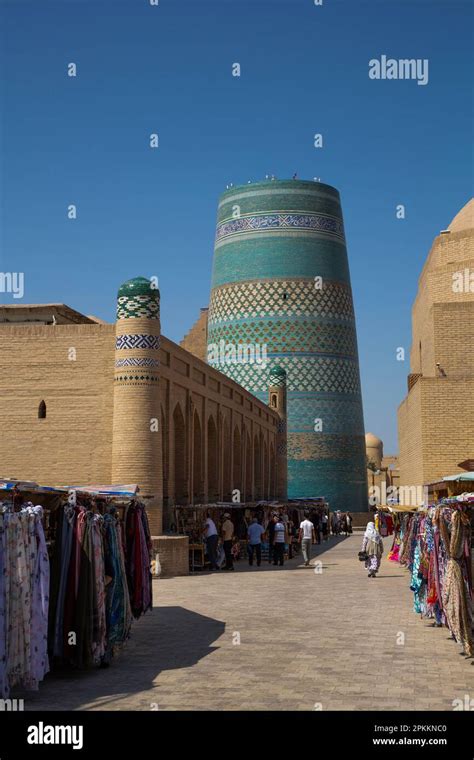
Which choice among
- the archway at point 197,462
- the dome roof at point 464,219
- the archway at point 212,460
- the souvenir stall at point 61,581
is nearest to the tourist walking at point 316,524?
the archway at point 212,460

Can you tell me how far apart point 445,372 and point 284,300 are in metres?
15.7

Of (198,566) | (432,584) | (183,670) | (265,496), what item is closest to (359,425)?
(265,496)

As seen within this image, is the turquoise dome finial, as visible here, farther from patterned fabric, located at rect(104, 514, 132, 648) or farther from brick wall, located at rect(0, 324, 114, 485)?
patterned fabric, located at rect(104, 514, 132, 648)

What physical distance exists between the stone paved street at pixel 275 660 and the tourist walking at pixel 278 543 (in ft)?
16.3

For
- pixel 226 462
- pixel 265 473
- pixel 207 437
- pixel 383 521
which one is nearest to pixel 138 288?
pixel 207 437

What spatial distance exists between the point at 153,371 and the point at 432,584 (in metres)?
8.10

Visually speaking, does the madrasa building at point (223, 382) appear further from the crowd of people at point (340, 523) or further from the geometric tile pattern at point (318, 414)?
the crowd of people at point (340, 523)

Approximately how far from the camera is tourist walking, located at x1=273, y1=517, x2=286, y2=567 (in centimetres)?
1734

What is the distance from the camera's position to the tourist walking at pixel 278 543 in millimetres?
17344

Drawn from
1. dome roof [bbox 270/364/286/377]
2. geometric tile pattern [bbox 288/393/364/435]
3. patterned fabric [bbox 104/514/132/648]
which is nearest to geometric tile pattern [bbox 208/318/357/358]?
dome roof [bbox 270/364/286/377]

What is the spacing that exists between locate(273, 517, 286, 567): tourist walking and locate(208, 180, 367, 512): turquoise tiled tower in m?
17.5

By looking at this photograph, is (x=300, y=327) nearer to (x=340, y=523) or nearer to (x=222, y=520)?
(x=340, y=523)
